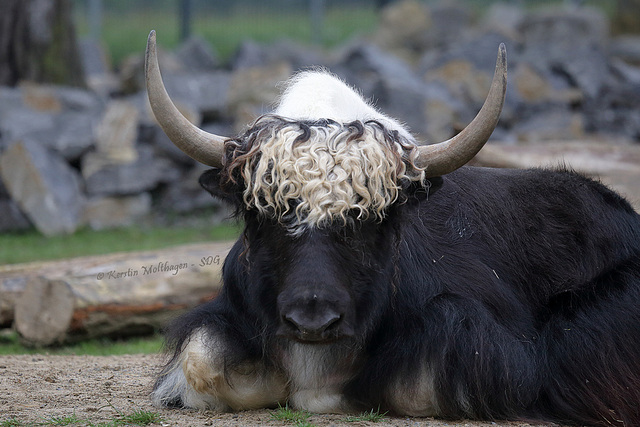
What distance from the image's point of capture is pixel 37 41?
13906 millimetres

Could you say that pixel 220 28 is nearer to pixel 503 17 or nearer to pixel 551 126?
pixel 503 17

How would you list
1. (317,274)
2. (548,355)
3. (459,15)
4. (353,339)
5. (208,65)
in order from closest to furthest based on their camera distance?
1. (317,274)
2. (353,339)
3. (548,355)
4. (208,65)
5. (459,15)

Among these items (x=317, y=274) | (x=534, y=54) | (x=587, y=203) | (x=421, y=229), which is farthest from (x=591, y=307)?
(x=534, y=54)

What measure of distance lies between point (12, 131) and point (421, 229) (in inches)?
380

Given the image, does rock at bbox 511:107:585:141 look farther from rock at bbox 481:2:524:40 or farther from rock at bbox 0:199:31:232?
rock at bbox 0:199:31:232

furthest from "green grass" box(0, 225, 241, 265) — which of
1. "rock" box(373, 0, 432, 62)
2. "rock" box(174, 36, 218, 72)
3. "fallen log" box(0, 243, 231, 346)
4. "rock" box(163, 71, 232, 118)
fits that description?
"rock" box(373, 0, 432, 62)

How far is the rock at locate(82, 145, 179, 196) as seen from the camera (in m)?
12.9

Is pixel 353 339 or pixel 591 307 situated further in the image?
pixel 591 307

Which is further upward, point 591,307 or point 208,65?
point 208,65

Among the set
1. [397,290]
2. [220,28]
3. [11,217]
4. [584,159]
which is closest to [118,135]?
[11,217]

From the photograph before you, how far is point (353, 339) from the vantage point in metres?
4.18

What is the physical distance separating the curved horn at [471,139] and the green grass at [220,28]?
1612cm

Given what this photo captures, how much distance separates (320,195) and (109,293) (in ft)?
12.4

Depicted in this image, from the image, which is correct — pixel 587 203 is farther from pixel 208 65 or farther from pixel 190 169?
pixel 208 65
